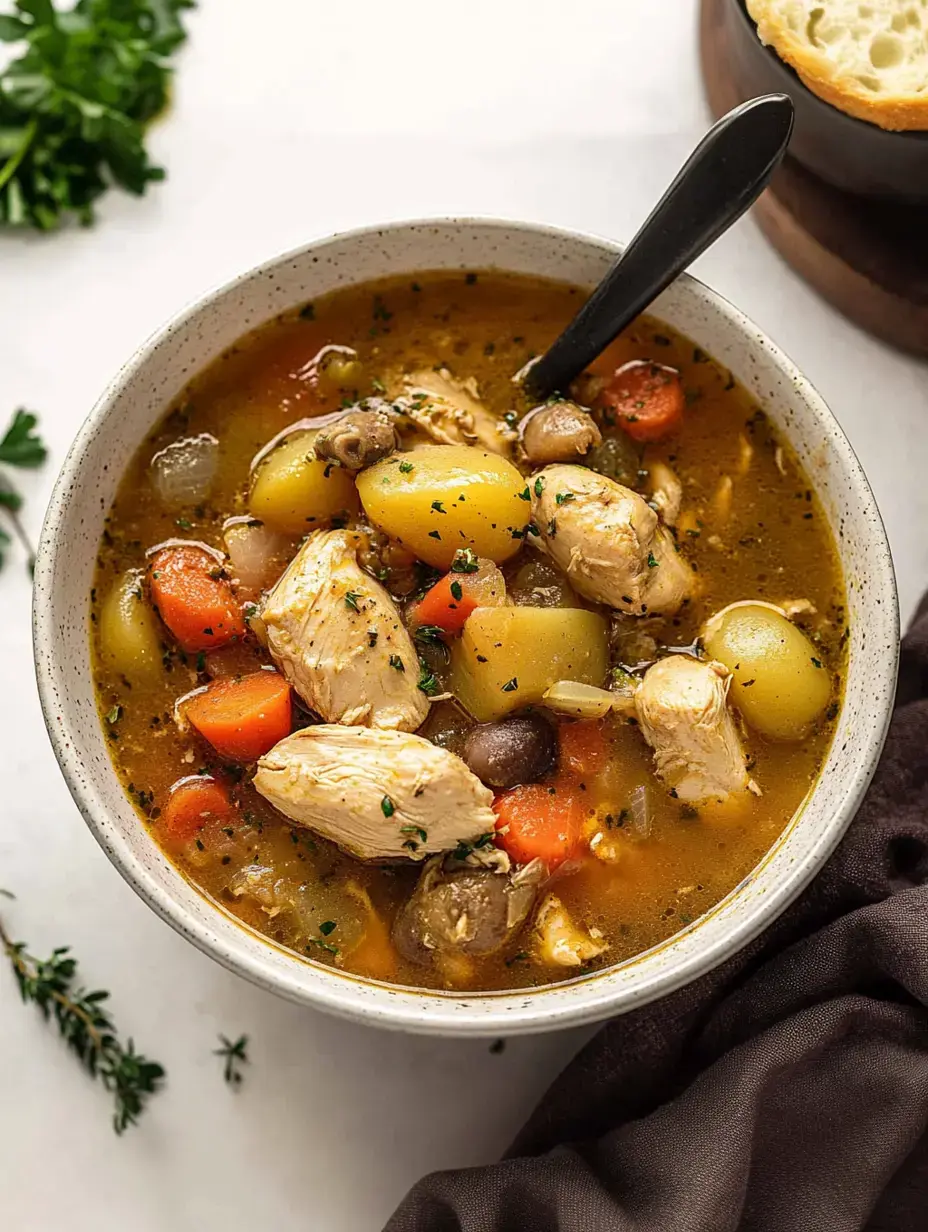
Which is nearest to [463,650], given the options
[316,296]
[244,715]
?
[244,715]

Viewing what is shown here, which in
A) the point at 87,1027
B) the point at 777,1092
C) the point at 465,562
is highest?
the point at 465,562

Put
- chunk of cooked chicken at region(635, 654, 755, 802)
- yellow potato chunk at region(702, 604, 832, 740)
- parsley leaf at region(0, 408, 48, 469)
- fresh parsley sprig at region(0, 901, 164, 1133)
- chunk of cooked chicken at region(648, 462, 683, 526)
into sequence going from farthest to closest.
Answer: parsley leaf at region(0, 408, 48, 469), fresh parsley sprig at region(0, 901, 164, 1133), chunk of cooked chicken at region(648, 462, 683, 526), yellow potato chunk at region(702, 604, 832, 740), chunk of cooked chicken at region(635, 654, 755, 802)

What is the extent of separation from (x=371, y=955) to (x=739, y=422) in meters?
1.35

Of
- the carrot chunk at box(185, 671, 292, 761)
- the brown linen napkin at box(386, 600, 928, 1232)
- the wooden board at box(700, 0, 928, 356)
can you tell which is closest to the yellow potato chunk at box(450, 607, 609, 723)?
the carrot chunk at box(185, 671, 292, 761)

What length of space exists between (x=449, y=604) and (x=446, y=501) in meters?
0.21

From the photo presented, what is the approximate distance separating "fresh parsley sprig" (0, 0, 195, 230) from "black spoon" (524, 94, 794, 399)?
1264 millimetres

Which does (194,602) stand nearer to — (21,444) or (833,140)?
(21,444)

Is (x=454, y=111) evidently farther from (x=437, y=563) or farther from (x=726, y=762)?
(x=726, y=762)

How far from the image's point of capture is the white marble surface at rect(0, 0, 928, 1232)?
2955 millimetres

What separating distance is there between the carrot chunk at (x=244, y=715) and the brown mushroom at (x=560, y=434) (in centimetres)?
71

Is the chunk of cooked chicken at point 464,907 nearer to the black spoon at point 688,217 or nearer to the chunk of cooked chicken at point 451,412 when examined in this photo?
the chunk of cooked chicken at point 451,412

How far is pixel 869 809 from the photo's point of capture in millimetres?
2836

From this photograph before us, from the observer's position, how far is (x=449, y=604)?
255 cm

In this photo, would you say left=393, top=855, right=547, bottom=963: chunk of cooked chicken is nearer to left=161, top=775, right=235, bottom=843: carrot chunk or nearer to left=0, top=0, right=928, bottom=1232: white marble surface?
left=161, top=775, right=235, bottom=843: carrot chunk
